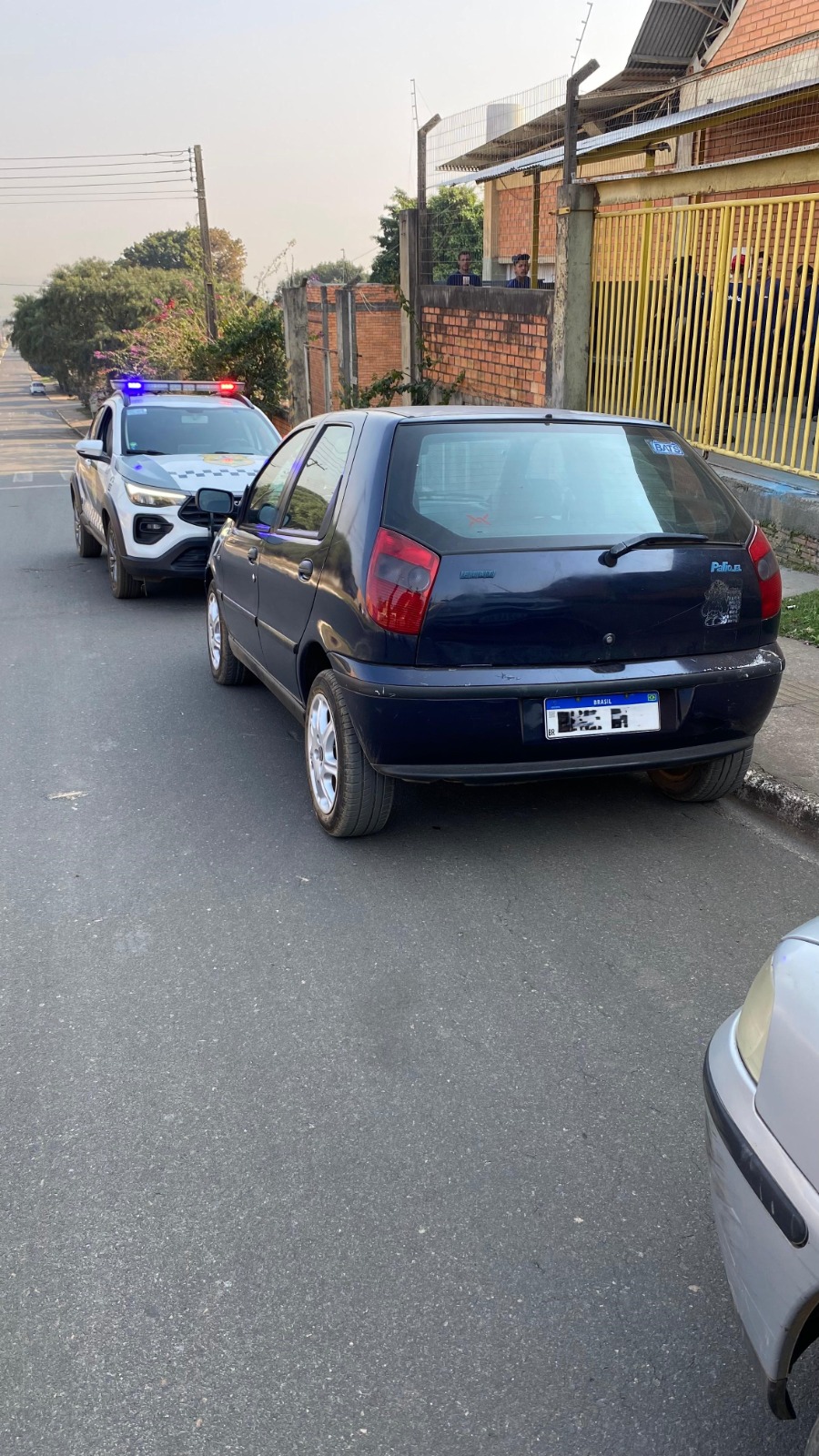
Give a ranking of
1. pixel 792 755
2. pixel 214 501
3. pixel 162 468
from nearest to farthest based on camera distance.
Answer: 1. pixel 792 755
2. pixel 214 501
3. pixel 162 468

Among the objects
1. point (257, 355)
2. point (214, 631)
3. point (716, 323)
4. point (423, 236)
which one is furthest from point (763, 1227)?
point (257, 355)

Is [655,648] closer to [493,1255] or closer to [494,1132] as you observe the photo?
[494,1132]

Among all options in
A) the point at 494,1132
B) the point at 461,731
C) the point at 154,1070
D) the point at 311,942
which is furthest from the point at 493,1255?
the point at 461,731

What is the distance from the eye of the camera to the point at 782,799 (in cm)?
487

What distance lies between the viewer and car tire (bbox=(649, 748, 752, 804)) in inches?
188

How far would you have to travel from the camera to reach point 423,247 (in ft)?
49.6

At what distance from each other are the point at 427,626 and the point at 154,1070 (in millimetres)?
1707

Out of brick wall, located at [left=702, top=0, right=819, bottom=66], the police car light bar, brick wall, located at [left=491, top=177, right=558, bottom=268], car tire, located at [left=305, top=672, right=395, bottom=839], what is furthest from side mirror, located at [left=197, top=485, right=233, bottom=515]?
brick wall, located at [left=491, top=177, right=558, bottom=268]

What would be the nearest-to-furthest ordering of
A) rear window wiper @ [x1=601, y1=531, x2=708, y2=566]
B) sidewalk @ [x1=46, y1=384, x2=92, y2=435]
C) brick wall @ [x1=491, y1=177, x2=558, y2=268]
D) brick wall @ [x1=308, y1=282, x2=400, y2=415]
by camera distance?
rear window wiper @ [x1=601, y1=531, x2=708, y2=566] → brick wall @ [x1=308, y1=282, x2=400, y2=415] → brick wall @ [x1=491, y1=177, x2=558, y2=268] → sidewalk @ [x1=46, y1=384, x2=92, y2=435]

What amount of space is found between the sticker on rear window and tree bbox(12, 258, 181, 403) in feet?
229

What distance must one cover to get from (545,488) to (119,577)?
5.95 metres

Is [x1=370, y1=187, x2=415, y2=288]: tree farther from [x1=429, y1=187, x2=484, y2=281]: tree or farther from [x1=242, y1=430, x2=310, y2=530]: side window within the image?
[x1=242, y1=430, x2=310, y2=530]: side window

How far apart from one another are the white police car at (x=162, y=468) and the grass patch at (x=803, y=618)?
400cm

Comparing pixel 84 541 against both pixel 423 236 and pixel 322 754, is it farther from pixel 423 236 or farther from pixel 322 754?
pixel 322 754
